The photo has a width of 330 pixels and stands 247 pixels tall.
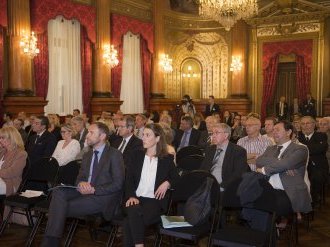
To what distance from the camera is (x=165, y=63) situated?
16.0 m

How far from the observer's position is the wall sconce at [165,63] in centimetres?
1595

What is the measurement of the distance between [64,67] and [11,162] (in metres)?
7.83

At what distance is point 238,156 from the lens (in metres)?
4.58

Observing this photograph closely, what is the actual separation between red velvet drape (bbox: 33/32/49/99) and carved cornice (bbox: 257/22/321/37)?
8.50 m

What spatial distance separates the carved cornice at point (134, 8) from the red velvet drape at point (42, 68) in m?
3.07

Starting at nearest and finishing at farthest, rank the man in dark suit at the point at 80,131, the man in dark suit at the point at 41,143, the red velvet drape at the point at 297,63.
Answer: the man in dark suit at the point at 41,143 → the man in dark suit at the point at 80,131 → the red velvet drape at the point at 297,63

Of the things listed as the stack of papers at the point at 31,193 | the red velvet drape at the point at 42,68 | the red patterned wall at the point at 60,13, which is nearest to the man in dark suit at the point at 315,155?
the stack of papers at the point at 31,193

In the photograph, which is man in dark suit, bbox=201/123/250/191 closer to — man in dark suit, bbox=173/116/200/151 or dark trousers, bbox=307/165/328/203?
dark trousers, bbox=307/165/328/203

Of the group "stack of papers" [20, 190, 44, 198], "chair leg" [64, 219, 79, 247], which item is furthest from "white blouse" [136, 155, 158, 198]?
"stack of papers" [20, 190, 44, 198]

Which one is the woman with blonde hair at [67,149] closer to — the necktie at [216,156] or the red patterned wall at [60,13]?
the necktie at [216,156]

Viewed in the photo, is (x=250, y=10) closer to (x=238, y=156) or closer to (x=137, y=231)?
(x=238, y=156)

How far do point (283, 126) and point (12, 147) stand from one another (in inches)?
125

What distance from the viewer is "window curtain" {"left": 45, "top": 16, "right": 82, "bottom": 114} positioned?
1227 cm

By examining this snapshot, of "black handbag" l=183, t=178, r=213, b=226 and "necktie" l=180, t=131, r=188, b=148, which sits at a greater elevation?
"necktie" l=180, t=131, r=188, b=148
